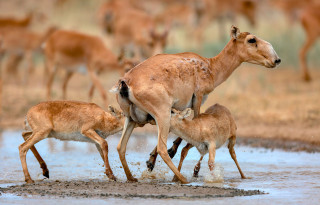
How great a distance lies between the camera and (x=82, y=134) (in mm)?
9086

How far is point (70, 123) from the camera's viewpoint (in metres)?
9.02

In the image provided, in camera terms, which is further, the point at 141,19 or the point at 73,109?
the point at 141,19

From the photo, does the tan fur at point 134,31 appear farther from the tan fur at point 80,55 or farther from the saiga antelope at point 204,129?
the saiga antelope at point 204,129

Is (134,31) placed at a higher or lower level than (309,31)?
higher

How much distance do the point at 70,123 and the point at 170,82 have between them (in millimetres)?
1498

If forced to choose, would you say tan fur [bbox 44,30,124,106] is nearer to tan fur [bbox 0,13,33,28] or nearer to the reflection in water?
the reflection in water

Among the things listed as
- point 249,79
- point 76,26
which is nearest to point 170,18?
point 76,26

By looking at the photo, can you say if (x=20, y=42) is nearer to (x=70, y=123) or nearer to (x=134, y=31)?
(x=134, y=31)

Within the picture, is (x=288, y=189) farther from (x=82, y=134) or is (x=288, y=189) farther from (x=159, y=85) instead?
(x=82, y=134)

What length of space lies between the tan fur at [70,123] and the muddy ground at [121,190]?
580 mm

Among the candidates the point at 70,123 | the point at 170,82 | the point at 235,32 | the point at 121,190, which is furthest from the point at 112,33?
the point at 121,190

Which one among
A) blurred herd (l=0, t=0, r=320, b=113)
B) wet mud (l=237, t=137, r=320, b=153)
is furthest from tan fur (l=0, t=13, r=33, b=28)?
wet mud (l=237, t=137, r=320, b=153)

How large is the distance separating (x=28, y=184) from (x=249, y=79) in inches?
439

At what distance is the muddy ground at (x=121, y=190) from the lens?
299 inches
